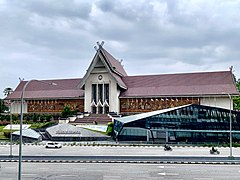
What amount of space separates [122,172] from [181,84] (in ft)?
163

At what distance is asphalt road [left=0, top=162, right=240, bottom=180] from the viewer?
62.0 ft

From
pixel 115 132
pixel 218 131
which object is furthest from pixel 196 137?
pixel 115 132

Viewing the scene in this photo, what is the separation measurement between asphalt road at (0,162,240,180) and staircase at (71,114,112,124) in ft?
121

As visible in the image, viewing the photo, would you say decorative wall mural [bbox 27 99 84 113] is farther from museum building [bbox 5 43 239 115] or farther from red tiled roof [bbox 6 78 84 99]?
red tiled roof [bbox 6 78 84 99]

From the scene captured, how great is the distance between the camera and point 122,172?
2072cm

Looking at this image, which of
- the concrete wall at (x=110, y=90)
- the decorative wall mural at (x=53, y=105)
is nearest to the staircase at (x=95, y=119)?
the concrete wall at (x=110, y=90)

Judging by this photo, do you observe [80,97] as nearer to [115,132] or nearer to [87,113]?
[87,113]

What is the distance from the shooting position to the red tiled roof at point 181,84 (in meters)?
63.9

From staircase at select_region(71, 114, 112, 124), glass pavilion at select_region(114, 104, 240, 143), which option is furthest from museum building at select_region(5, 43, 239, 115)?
glass pavilion at select_region(114, 104, 240, 143)

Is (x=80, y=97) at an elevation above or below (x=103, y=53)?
below

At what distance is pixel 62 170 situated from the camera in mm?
21625

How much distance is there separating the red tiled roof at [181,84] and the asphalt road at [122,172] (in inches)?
1589

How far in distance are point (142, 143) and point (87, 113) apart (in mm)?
25902

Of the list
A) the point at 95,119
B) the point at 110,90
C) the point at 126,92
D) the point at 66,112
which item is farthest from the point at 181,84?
the point at 66,112
